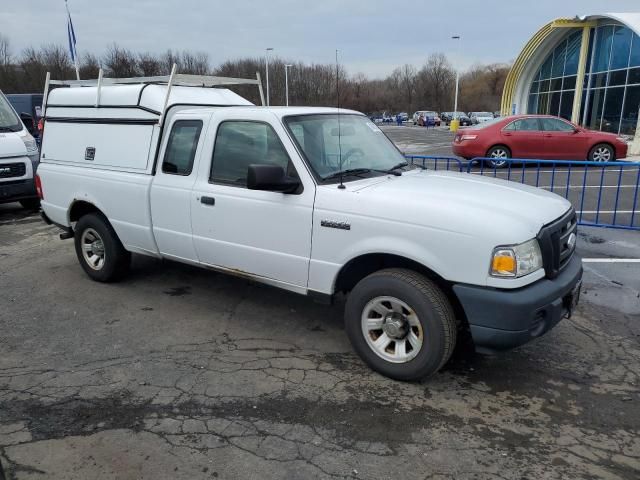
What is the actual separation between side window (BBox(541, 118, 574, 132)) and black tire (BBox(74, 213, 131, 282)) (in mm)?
13510

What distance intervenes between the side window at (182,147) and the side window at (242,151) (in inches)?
11.0

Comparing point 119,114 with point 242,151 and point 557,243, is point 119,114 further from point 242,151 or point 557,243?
point 557,243

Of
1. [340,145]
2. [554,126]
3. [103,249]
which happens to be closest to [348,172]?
[340,145]

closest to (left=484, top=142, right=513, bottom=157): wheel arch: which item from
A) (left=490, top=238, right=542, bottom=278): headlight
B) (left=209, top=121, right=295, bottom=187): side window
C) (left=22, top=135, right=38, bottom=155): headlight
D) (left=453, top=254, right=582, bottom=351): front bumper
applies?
(left=22, top=135, right=38, bottom=155): headlight

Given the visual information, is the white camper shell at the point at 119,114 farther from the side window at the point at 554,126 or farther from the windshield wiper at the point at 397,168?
the side window at the point at 554,126

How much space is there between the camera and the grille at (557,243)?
3.40 metres

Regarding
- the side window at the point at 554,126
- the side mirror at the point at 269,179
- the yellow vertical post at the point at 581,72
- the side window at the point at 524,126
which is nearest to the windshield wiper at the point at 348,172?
the side mirror at the point at 269,179

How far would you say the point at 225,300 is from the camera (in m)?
5.34

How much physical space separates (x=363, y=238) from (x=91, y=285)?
3.64 meters

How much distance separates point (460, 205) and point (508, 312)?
76cm

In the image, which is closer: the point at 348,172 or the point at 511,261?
the point at 511,261

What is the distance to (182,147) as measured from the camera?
4773 mm

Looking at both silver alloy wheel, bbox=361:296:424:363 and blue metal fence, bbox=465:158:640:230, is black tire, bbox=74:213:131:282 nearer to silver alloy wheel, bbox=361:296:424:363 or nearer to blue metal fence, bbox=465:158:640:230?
silver alloy wheel, bbox=361:296:424:363

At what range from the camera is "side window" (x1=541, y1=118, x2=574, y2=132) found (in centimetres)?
1533
